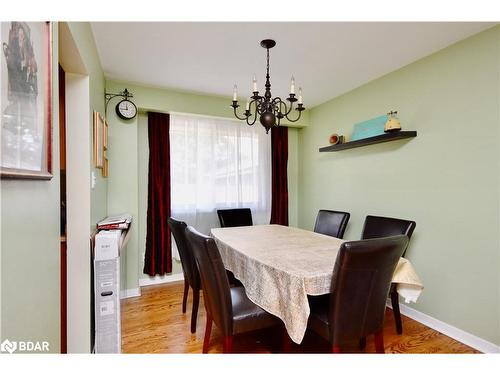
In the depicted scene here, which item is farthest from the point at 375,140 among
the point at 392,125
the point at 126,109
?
the point at 126,109

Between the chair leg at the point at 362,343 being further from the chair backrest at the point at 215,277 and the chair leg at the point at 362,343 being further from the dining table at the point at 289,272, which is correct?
the chair backrest at the point at 215,277

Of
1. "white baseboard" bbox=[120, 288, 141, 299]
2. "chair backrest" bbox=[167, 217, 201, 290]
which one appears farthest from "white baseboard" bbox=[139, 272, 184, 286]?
"chair backrest" bbox=[167, 217, 201, 290]

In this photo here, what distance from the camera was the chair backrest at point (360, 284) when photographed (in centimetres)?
130

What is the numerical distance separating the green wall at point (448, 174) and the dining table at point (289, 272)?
28.0 inches

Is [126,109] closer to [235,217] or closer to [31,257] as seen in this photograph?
[235,217]

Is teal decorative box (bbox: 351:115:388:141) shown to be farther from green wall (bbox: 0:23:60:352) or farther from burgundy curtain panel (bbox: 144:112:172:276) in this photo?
green wall (bbox: 0:23:60:352)

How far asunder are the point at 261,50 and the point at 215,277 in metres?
1.89

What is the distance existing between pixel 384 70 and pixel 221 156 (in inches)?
85.6

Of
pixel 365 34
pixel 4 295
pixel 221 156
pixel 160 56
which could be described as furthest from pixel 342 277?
pixel 221 156


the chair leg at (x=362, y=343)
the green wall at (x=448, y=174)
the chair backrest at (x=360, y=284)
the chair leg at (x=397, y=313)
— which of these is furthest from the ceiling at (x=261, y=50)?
the chair leg at (x=362, y=343)

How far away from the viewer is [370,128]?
2.89 metres

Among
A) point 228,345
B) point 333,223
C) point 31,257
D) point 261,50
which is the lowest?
point 228,345

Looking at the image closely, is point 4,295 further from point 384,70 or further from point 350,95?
point 350,95

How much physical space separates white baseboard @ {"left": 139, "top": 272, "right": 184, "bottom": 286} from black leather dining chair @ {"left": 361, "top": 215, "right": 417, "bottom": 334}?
2.39 m
